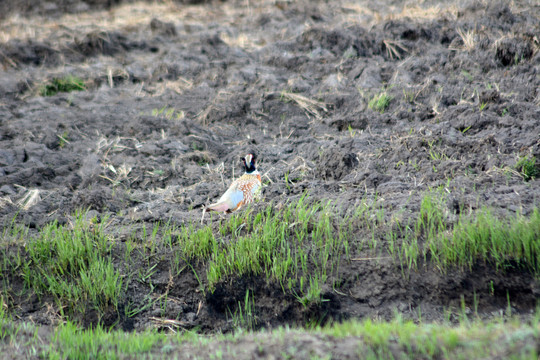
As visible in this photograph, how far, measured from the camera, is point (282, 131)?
6262 mm

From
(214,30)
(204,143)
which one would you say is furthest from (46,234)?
(214,30)

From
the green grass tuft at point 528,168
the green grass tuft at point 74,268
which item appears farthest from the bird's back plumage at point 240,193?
the green grass tuft at point 528,168

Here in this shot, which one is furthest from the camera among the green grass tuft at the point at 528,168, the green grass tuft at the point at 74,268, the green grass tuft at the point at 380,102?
the green grass tuft at the point at 380,102

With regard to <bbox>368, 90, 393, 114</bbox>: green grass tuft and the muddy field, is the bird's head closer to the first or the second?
the muddy field

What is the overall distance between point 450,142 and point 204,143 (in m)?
2.66

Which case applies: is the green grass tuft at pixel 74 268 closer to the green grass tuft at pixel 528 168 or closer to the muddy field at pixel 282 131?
the muddy field at pixel 282 131

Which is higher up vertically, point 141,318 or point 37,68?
point 37,68

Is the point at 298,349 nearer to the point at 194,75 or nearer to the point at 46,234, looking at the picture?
the point at 46,234

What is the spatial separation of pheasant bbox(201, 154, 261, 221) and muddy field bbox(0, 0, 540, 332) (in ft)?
0.56

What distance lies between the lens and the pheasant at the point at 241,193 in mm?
4328

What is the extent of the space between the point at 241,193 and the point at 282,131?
201 centimetres

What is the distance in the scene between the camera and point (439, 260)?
3.58 meters

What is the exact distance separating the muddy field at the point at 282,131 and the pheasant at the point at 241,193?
0.56 feet

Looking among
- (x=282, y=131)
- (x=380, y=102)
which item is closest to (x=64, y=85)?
(x=282, y=131)
